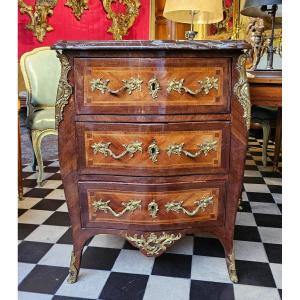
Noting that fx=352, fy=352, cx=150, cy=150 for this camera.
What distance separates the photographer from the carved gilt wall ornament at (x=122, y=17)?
18.3 ft

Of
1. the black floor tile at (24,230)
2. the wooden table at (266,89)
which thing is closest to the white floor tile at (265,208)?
the wooden table at (266,89)

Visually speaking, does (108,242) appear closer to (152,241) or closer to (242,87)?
(152,241)

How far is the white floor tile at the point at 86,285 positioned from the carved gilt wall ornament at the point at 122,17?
4618 millimetres

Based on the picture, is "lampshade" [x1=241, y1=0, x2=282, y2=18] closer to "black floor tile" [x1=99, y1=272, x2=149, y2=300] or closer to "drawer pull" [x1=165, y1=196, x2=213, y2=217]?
"drawer pull" [x1=165, y1=196, x2=213, y2=217]

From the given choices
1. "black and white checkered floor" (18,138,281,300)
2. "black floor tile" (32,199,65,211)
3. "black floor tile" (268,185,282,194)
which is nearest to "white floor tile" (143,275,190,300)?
"black and white checkered floor" (18,138,281,300)

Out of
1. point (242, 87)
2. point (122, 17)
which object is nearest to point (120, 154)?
point (242, 87)

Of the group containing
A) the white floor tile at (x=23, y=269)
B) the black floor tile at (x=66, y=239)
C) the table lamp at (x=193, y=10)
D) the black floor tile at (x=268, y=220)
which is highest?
the table lamp at (x=193, y=10)

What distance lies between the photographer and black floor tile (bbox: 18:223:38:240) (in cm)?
213

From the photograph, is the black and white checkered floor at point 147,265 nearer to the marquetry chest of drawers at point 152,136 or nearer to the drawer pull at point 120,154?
the marquetry chest of drawers at point 152,136

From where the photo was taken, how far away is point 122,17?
5.75m

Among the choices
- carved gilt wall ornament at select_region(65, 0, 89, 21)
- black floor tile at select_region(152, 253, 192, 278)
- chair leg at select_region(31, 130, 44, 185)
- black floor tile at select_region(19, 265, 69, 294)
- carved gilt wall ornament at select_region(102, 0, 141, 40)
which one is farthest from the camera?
carved gilt wall ornament at select_region(102, 0, 141, 40)

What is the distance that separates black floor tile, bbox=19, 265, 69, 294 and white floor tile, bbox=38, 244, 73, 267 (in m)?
0.04

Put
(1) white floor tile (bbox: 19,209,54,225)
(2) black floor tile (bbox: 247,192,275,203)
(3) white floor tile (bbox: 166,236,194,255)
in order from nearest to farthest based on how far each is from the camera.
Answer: (3) white floor tile (bbox: 166,236,194,255) < (1) white floor tile (bbox: 19,209,54,225) < (2) black floor tile (bbox: 247,192,275,203)
